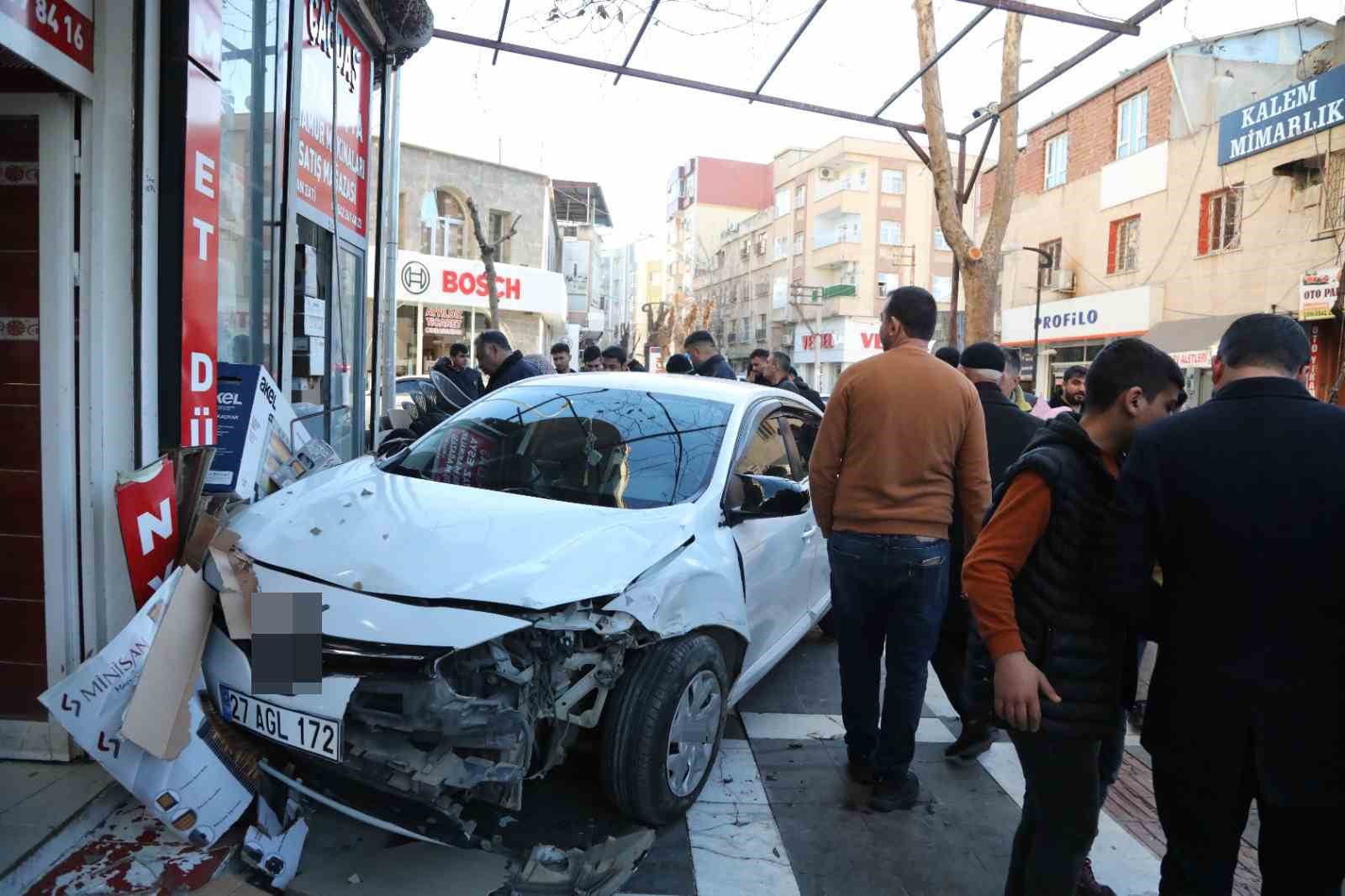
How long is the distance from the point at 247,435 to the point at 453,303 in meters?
21.3

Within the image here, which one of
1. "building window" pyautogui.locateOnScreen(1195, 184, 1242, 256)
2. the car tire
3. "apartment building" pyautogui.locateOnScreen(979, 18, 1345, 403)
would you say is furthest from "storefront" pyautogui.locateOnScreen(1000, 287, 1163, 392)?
the car tire

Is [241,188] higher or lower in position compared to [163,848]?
higher

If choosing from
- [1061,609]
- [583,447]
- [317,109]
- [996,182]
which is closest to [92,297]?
[583,447]

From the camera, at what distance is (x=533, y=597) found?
8.79 feet

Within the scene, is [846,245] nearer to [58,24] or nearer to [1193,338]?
[1193,338]

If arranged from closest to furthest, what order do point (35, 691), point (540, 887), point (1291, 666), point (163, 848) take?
point (1291, 666) < point (540, 887) < point (163, 848) < point (35, 691)

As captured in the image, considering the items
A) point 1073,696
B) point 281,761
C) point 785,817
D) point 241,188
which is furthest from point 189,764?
point 241,188

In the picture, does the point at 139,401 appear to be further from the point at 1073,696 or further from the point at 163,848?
the point at 1073,696

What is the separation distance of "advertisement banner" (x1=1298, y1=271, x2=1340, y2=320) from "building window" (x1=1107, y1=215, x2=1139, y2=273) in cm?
651

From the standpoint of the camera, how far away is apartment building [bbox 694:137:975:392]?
49.8 meters

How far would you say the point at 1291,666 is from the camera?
1919 millimetres

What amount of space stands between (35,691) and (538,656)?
6.71 feet

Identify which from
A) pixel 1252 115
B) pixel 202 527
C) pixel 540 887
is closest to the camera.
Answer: pixel 540 887

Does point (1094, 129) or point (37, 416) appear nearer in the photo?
point (37, 416)
